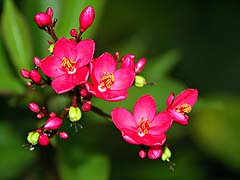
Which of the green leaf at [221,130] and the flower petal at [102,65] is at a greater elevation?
the flower petal at [102,65]

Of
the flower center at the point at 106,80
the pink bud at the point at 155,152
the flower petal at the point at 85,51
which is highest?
the flower petal at the point at 85,51

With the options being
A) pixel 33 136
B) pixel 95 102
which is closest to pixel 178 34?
pixel 95 102

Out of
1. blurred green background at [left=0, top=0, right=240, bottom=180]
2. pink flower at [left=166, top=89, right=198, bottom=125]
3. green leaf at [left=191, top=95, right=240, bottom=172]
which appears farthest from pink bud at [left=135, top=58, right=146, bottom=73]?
green leaf at [left=191, top=95, right=240, bottom=172]

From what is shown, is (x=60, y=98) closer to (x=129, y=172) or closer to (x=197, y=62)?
(x=129, y=172)

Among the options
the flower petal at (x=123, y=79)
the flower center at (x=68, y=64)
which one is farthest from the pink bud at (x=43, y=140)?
the flower petal at (x=123, y=79)

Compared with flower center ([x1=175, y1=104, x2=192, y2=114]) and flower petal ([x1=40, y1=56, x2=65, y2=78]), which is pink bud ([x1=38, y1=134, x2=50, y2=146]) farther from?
flower center ([x1=175, y1=104, x2=192, y2=114])

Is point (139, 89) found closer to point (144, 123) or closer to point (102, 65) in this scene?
point (144, 123)

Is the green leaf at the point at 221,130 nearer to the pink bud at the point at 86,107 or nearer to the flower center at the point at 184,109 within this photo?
the flower center at the point at 184,109
